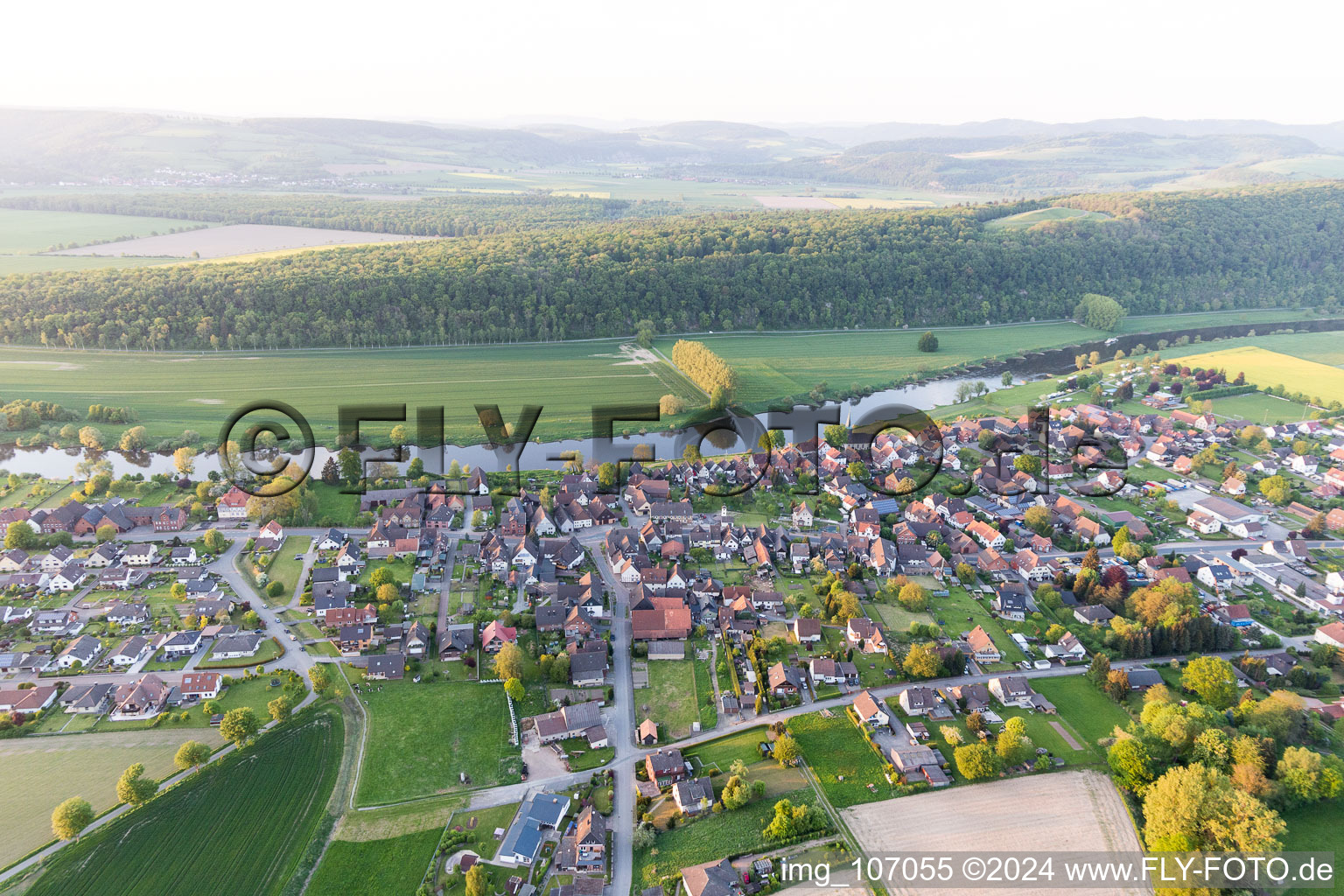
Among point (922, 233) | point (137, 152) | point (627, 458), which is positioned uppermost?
point (137, 152)

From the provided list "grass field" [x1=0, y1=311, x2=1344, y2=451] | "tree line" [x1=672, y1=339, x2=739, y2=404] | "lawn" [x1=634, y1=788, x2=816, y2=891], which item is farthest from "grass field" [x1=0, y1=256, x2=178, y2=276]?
"lawn" [x1=634, y1=788, x2=816, y2=891]

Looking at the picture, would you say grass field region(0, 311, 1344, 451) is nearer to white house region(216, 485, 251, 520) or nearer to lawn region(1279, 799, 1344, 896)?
white house region(216, 485, 251, 520)

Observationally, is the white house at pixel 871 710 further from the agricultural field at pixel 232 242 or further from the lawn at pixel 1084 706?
the agricultural field at pixel 232 242

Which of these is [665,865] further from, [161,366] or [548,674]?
[161,366]

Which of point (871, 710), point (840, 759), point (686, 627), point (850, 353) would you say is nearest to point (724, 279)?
point (850, 353)

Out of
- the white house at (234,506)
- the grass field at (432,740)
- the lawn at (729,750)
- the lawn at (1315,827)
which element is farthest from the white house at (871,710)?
the white house at (234,506)

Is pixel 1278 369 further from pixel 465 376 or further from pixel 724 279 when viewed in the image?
pixel 465 376

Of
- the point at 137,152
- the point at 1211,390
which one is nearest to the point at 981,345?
the point at 1211,390
